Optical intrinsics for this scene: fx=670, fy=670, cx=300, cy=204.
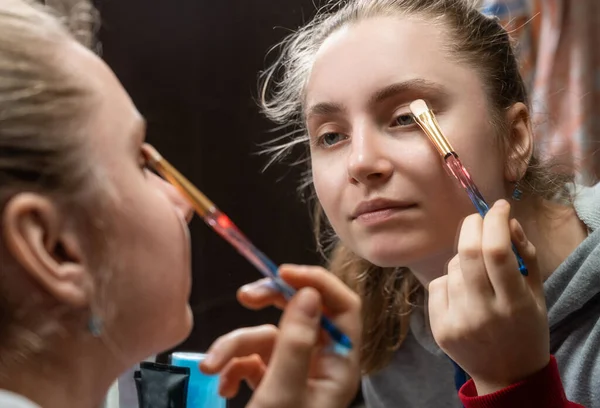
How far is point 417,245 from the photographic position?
55 cm

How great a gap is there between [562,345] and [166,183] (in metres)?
0.40

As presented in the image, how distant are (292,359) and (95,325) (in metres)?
0.11

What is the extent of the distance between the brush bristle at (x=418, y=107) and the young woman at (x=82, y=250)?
0.63ft

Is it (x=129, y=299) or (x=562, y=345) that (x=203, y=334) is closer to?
(x=129, y=299)

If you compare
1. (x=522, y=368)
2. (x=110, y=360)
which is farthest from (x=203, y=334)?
(x=522, y=368)

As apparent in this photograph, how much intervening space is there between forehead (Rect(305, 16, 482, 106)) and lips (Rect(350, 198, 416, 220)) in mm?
84

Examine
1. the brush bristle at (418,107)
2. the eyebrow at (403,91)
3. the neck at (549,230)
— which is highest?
the eyebrow at (403,91)

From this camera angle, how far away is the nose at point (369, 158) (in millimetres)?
532

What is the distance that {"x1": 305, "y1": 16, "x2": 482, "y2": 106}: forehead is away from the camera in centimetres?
55

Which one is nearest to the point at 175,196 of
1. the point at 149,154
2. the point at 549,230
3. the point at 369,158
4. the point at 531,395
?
the point at 149,154

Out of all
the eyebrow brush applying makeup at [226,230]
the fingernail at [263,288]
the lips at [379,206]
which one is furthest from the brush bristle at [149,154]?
the lips at [379,206]

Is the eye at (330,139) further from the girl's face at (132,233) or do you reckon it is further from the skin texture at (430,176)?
the girl's face at (132,233)

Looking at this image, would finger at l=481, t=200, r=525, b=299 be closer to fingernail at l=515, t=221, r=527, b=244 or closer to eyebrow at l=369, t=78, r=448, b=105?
fingernail at l=515, t=221, r=527, b=244

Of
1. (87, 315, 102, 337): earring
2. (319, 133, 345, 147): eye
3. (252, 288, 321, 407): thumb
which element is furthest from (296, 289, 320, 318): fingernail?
(319, 133, 345, 147): eye
